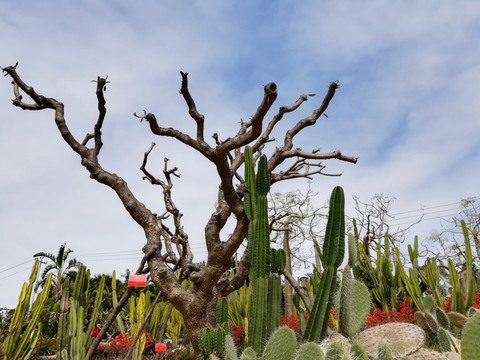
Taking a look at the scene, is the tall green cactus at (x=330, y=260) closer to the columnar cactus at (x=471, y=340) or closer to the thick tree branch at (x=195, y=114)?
the columnar cactus at (x=471, y=340)

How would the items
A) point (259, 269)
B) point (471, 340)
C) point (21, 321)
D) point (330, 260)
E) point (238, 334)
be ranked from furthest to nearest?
point (238, 334) → point (21, 321) → point (259, 269) → point (330, 260) → point (471, 340)

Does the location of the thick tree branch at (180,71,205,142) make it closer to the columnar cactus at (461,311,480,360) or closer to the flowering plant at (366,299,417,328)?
the columnar cactus at (461,311,480,360)

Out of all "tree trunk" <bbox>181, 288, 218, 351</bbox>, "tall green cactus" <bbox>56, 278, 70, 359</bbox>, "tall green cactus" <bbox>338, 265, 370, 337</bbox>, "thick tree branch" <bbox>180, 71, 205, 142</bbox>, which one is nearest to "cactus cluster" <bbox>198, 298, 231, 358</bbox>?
"tree trunk" <bbox>181, 288, 218, 351</bbox>

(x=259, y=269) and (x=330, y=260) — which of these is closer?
(x=330, y=260)

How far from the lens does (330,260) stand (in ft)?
8.40

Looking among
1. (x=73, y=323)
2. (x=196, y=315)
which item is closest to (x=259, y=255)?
(x=196, y=315)

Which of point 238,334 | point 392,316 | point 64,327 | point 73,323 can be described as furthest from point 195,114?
point 392,316

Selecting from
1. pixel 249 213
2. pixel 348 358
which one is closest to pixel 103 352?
pixel 249 213

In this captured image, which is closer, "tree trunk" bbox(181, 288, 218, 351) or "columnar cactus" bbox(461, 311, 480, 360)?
"columnar cactus" bbox(461, 311, 480, 360)

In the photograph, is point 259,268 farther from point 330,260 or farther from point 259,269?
point 330,260

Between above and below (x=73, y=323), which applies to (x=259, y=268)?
above

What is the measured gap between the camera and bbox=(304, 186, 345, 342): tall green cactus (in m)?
2.55

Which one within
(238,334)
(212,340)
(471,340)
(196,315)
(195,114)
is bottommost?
(238,334)

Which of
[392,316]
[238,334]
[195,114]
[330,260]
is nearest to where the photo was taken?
[330,260]
